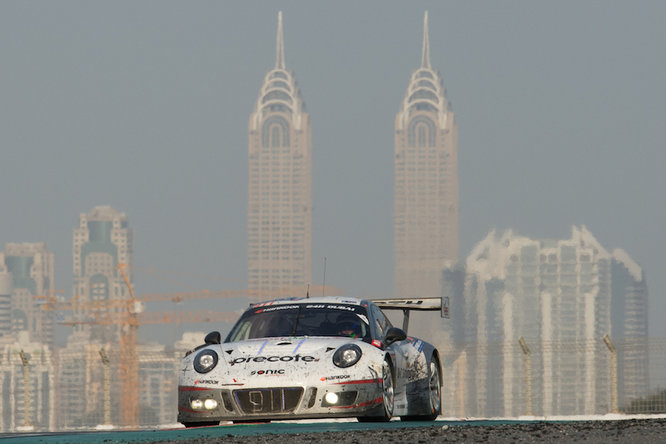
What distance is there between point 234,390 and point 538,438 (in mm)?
3023

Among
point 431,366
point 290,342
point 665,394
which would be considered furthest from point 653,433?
point 665,394

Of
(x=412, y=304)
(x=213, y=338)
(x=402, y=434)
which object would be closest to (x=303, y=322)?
(x=213, y=338)

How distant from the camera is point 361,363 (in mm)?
12633

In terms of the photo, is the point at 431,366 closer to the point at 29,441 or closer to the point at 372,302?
the point at 372,302

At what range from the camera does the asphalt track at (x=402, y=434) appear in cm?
1044

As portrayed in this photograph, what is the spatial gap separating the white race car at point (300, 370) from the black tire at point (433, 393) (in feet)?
2.56

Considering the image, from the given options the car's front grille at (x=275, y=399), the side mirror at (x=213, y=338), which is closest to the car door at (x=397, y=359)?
the car's front grille at (x=275, y=399)

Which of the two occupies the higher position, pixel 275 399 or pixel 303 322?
pixel 303 322

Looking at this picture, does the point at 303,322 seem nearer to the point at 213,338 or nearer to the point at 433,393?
the point at 213,338

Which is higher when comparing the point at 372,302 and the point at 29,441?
the point at 372,302

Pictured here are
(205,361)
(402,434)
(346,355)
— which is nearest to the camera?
(402,434)

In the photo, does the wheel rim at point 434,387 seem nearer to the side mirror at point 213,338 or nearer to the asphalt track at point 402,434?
the asphalt track at point 402,434

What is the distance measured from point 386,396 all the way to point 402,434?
203cm

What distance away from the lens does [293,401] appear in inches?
490
